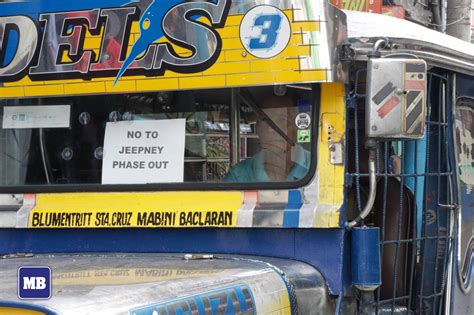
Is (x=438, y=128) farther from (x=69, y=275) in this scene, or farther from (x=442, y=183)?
(x=69, y=275)

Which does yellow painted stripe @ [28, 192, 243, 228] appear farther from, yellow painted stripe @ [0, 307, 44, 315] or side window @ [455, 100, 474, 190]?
yellow painted stripe @ [0, 307, 44, 315]

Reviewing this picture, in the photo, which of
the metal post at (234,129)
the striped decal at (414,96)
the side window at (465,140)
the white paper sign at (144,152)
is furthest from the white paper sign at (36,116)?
the side window at (465,140)

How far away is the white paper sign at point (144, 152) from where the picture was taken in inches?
154

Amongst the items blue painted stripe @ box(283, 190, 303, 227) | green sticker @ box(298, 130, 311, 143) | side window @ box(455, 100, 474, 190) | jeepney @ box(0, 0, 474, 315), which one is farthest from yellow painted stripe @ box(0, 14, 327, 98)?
side window @ box(455, 100, 474, 190)

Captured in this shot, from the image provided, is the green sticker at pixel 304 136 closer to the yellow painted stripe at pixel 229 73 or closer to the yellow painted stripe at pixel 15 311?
the yellow painted stripe at pixel 229 73

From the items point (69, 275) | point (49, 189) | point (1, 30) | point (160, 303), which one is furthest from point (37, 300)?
point (1, 30)

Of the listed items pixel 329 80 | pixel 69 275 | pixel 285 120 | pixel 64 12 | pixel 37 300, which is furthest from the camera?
pixel 64 12

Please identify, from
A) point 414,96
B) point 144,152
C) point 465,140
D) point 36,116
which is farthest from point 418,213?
point 36,116

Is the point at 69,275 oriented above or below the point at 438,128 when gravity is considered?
below

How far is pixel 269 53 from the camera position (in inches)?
143

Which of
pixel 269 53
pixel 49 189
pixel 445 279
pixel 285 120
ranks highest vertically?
pixel 269 53

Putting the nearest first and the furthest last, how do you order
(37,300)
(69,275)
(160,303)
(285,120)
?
1. (37,300)
2. (160,303)
3. (69,275)
4. (285,120)

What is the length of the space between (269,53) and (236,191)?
59 cm

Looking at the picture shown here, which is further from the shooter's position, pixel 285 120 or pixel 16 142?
pixel 16 142
